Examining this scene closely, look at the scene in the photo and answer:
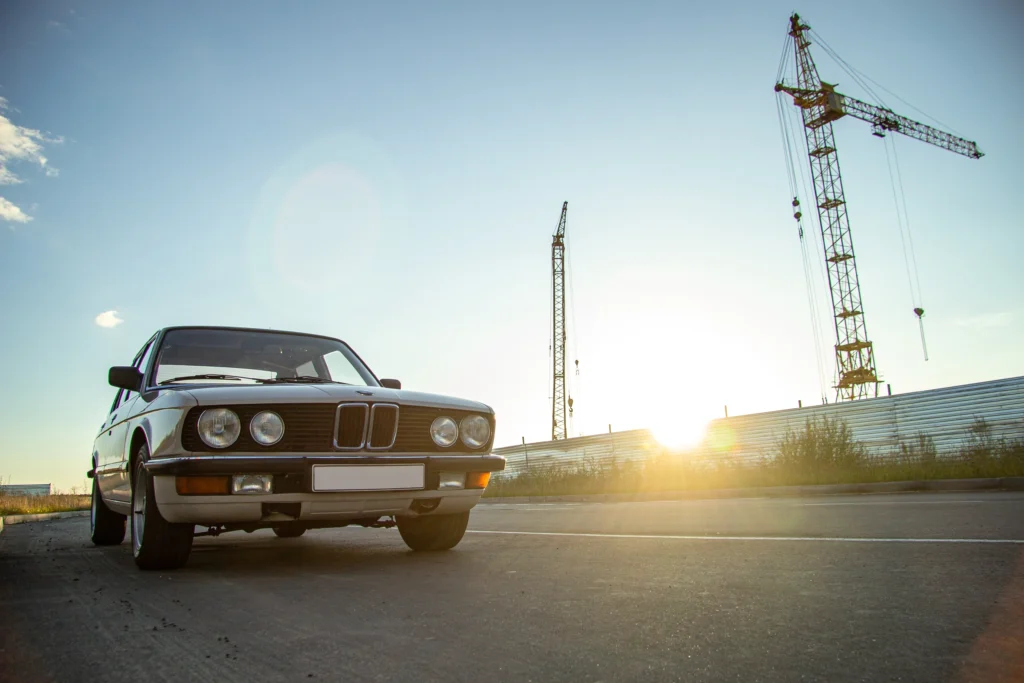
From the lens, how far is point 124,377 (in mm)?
5188

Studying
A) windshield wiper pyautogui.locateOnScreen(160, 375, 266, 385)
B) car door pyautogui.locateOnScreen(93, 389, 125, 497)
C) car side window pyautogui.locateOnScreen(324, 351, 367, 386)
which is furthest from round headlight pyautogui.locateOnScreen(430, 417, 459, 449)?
car door pyautogui.locateOnScreen(93, 389, 125, 497)

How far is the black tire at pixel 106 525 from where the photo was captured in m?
6.37

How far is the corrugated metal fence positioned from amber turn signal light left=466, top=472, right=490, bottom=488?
886 centimetres

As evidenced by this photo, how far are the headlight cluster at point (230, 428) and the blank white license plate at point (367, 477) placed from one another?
1.01 ft

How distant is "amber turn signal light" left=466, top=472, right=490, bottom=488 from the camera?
470 centimetres

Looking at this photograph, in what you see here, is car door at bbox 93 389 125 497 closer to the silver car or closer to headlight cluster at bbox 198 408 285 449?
the silver car

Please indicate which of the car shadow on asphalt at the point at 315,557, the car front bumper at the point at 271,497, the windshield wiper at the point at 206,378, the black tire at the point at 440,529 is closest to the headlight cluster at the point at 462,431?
the car front bumper at the point at 271,497

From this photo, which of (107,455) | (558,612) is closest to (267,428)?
(558,612)

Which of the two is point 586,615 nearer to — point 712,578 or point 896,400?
point 712,578

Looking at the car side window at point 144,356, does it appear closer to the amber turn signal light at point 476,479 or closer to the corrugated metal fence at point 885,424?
the amber turn signal light at point 476,479

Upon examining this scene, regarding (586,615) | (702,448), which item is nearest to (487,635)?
(586,615)

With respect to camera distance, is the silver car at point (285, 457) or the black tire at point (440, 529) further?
the black tire at point (440, 529)

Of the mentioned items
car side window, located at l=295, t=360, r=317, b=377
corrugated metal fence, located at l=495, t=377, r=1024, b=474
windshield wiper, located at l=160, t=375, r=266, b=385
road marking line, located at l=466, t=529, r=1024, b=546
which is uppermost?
corrugated metal fence, located at l=495, t=377, r=1024, b=474

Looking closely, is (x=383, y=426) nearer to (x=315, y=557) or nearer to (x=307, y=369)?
(x=315, y=557)
